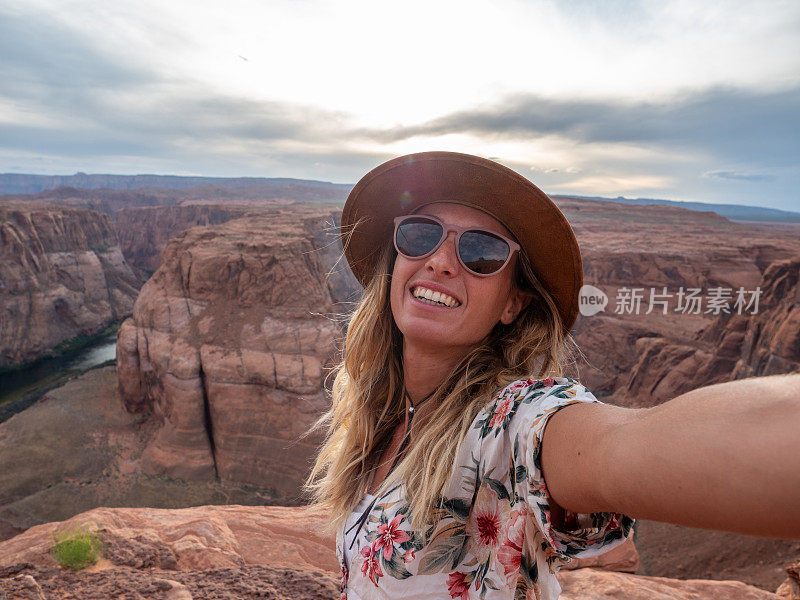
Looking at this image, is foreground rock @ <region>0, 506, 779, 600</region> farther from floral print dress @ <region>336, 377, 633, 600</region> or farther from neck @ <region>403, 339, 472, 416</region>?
floral print dress @ <region>336, 377, 633, 600</region>

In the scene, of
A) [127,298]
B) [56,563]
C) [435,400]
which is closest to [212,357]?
[56,563]

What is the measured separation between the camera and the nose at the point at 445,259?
5.89ft

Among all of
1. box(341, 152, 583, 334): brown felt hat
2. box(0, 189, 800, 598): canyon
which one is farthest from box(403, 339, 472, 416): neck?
box(0, 189, 800, 598): canyon

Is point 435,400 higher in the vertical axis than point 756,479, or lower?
lower

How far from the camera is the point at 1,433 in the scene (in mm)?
18062

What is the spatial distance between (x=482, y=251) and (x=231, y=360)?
15387 mm

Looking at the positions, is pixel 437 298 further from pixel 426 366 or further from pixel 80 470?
pixel 80 470

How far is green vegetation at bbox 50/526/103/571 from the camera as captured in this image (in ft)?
12.5

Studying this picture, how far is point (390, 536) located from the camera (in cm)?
138

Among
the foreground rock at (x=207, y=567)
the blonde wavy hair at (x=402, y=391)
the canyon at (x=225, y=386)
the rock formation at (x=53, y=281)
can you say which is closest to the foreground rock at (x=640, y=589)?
the foreground rock at (x=207, y=567)

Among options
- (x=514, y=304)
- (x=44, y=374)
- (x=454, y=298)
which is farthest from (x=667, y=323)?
(x=44, y=374)

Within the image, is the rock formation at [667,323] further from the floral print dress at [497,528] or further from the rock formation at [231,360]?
the floral print dress at [497,528]

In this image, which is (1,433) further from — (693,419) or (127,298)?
(127,298)

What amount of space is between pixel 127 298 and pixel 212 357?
43.9 meters
